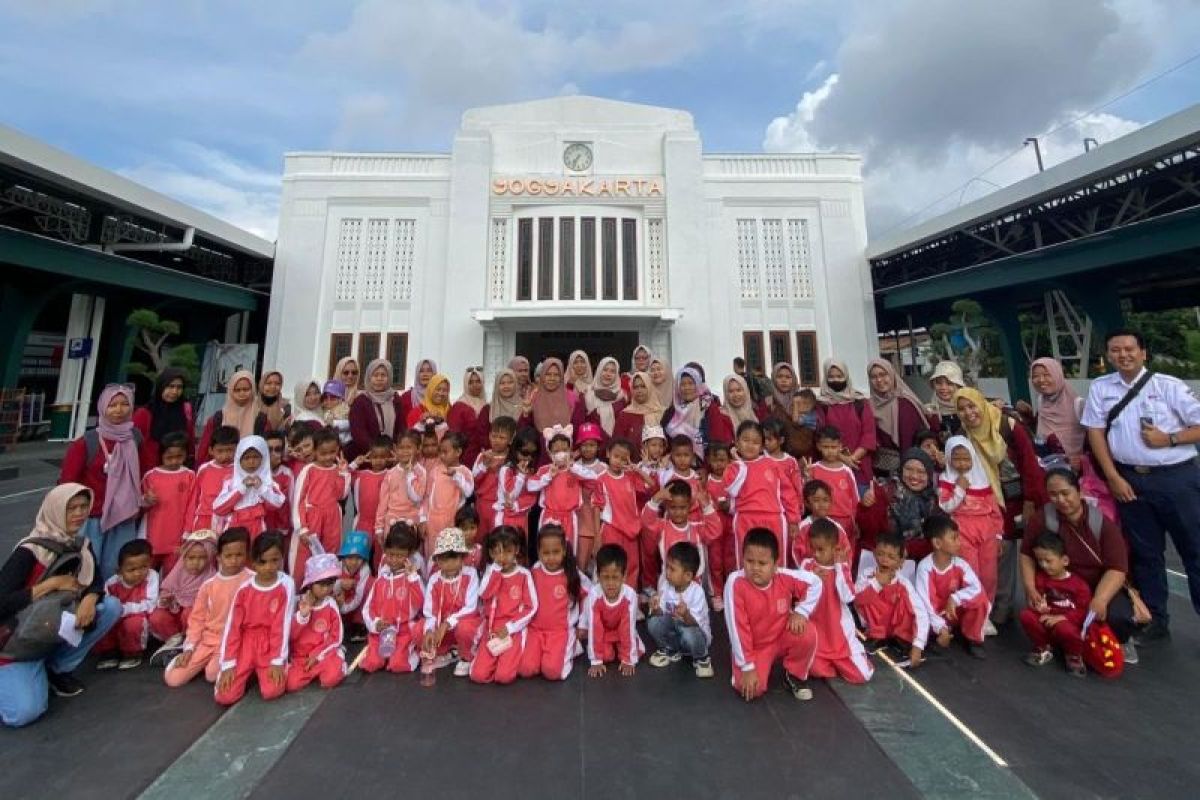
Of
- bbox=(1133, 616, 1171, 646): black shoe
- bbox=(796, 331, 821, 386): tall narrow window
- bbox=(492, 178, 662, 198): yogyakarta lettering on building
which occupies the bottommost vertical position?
bbox=(1133, 616, 1171, 646): black shoe

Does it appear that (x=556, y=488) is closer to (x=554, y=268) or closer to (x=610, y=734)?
(x=610, y=734)

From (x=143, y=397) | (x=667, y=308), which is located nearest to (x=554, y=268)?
(x=667, y=308)

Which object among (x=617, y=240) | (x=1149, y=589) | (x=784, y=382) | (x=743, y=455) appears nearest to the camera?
(x=1149, y=589)

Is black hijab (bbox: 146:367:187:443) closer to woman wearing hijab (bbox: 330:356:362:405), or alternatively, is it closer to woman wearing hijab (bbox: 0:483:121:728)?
woman wearing hijab (bbox: 0:483:121:728)

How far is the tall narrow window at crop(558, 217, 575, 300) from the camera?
13.7 meters

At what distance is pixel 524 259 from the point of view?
14.1 meters

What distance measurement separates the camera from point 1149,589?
2.90 metres

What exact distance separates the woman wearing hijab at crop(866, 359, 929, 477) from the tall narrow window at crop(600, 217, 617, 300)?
1046 cm

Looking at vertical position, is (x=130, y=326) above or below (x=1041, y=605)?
above

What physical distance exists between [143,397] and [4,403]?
686 centimetres

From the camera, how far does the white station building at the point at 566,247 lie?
45.5 feet

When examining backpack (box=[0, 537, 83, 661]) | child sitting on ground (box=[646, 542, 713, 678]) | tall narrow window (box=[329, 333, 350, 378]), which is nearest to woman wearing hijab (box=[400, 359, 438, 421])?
backpack (box=[0, 537, 83, 661])

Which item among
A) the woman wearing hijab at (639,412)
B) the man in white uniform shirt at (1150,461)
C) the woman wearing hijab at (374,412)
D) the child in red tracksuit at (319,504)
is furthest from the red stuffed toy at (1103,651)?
the woman wearing hijab at (374,412)

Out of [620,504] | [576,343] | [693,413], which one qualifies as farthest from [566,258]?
[620,504]
